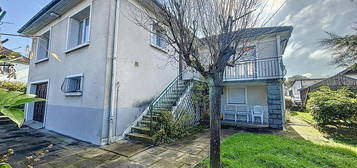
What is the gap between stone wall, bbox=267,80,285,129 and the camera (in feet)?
26.6

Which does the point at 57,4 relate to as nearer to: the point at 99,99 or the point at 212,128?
the point at 99,99

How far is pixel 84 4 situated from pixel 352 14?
12.5m

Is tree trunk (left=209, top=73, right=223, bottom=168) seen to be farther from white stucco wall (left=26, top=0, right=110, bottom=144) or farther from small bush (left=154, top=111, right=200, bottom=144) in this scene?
white stucco wall (left=26, top=0, right=110, bottom=144)

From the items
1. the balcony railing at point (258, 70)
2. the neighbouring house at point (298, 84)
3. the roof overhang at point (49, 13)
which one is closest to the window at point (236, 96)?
the balcony railing at point (258, 70)

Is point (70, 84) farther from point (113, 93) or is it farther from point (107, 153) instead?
point (107, 153)

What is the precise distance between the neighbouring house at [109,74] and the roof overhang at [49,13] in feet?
0.13

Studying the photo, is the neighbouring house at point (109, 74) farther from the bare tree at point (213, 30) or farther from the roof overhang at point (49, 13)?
the bare tree at point (213, 30)

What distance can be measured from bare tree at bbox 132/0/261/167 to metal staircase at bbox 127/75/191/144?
123 inches

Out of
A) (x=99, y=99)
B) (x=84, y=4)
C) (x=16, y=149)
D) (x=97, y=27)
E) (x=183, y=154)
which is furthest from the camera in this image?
(x=84, y=4)

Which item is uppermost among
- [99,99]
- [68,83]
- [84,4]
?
[84,4]

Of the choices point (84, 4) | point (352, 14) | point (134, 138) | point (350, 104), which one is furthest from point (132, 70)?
point (352, 14)

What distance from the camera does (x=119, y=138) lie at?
5871mm

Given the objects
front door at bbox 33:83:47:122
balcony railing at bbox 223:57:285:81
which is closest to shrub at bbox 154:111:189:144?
balcony railing at bbox 223:57:285:81

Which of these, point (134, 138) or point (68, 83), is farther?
point (68, 83)
